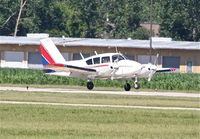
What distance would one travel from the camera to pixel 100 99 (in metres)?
41.9

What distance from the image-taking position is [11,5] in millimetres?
120562

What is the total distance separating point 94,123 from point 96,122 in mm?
366

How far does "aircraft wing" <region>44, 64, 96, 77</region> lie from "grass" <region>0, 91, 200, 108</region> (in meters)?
5.69

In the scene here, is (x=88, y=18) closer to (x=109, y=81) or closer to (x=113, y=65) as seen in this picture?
(x=109, y=81)

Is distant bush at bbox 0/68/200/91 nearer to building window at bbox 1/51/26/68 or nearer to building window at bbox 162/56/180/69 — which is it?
building window at bbox 162/56/180/69

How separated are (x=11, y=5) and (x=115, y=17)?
14.9 metres

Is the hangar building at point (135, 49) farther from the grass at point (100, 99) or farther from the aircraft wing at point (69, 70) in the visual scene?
the grass at point (100, 99)

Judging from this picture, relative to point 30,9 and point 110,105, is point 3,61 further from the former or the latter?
point 110,105

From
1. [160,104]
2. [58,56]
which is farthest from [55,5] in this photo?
[160,104]

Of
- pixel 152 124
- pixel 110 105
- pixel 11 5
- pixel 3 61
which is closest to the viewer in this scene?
pixel 152 124

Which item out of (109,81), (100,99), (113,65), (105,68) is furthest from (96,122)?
(109,81)

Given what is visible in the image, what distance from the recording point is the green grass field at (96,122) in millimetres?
25672

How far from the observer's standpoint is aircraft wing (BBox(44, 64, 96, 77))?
2029 inches

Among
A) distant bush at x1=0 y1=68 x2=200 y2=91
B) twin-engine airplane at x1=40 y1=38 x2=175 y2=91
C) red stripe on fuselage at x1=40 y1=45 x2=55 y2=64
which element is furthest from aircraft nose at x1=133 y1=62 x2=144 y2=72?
distant bush at x1=0 y1=68 x2=200 y2=91
